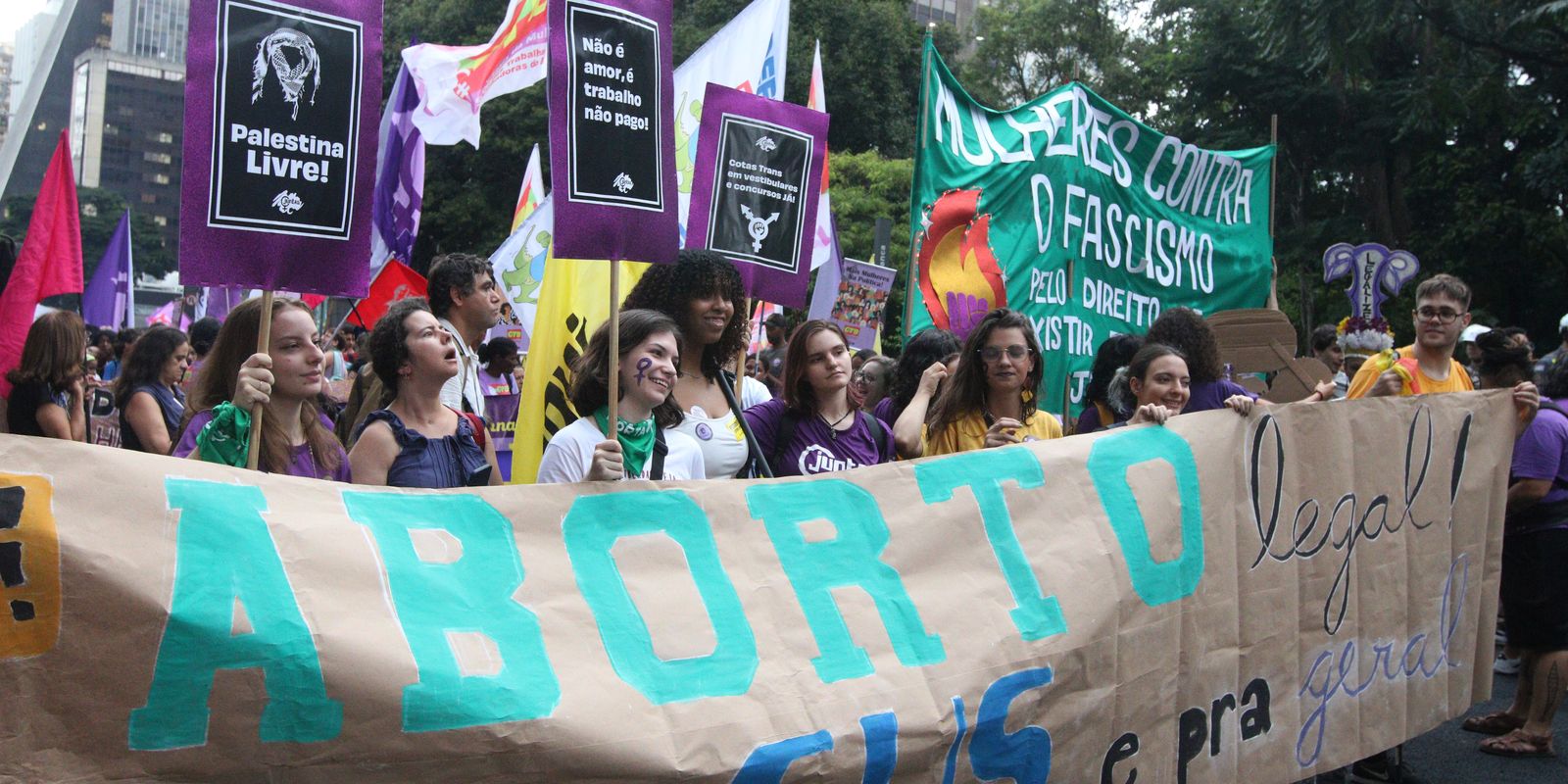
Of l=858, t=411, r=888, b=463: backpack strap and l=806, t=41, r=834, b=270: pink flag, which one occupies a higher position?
l=806, t=41, r=834, b=270: pink flag

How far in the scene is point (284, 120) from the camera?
3.13 m

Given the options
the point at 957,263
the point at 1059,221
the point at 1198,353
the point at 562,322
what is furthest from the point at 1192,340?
the point at 562,322

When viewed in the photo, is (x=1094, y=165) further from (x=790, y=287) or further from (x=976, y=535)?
(x=976, y=535)

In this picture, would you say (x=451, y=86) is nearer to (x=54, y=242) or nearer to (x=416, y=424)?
(x=54, y=242)

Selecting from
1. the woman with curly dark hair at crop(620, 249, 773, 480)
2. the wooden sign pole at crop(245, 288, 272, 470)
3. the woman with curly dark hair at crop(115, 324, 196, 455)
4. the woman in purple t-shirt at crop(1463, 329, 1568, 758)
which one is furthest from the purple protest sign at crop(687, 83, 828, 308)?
the woman in purple t-shirt at crop(1463, 329, 1568, 758)

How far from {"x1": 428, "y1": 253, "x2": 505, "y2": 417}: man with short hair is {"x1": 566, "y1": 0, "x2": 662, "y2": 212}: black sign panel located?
1.70m

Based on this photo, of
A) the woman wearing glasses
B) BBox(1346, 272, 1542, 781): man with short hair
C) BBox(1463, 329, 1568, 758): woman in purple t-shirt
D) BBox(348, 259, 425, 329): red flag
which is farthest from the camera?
BBox(348, 259, 425, 329): red flag

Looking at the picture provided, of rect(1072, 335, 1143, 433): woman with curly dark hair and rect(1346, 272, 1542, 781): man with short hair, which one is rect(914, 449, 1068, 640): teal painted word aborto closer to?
rect(1072, 335, 1143, 433): woman with curly dark hair

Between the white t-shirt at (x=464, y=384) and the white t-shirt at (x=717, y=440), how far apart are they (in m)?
1.16

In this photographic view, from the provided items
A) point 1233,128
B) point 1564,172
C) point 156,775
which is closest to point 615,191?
point 156,775

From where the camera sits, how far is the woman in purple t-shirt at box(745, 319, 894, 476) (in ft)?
14.0

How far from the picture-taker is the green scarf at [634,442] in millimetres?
3674

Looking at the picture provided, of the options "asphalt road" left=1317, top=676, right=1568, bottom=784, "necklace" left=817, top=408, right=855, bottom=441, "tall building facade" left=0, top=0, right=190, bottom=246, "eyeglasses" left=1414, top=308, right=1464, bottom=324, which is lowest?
"asphalt road" left=1317, top=676, right=1568, bottom=784

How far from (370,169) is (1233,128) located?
23.8m
